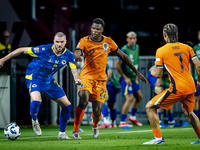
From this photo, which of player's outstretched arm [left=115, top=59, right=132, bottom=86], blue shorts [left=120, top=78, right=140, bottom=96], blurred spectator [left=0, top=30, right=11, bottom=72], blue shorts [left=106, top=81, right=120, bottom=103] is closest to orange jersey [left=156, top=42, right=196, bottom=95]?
player's outstretched arm [left=115, top=59, right=132, bottom=86]

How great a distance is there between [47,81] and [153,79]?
13.5ft

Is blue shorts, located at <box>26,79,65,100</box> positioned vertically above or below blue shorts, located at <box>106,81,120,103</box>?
above

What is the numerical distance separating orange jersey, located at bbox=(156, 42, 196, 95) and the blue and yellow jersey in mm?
1907

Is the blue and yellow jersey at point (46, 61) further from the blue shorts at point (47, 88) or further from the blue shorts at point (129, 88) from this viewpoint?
the blue shorts at point (129, 88)

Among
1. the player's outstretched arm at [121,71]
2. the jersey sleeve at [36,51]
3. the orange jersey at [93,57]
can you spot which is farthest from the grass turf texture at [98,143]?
the player's outstretched arm at [121,71]

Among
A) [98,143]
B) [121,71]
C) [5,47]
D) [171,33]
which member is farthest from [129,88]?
[171,33]

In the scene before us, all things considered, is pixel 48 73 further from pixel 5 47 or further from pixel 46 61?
pixel 5 47

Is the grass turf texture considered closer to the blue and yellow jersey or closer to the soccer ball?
the soccer ball

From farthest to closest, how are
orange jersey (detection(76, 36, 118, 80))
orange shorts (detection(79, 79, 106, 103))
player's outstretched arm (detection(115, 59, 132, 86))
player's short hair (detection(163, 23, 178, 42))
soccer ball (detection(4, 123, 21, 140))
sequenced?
player's outstretched arm (detection(115, 59, 132, 86)) < orange jersey (detection(76, 36, 118, 80)) < orange shorts (detection(79, 79, 106, 103)) < soccer ball (detection(4, 123, 21, 140)) < player's short hair (detection(163, 23, 178, 42))

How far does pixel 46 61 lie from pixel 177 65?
2.64 metres

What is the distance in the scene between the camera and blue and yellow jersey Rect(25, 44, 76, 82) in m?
7.20

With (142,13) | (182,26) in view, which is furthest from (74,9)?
(182,26)

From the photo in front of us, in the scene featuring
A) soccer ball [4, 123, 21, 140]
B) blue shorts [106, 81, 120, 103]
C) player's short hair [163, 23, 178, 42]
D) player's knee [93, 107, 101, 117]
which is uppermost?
player's short hair [163, 23, 178, 42]

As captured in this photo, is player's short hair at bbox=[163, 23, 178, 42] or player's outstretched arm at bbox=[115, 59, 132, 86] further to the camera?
player's outstretched arm at bbox=[115, 59, 132, 86]
